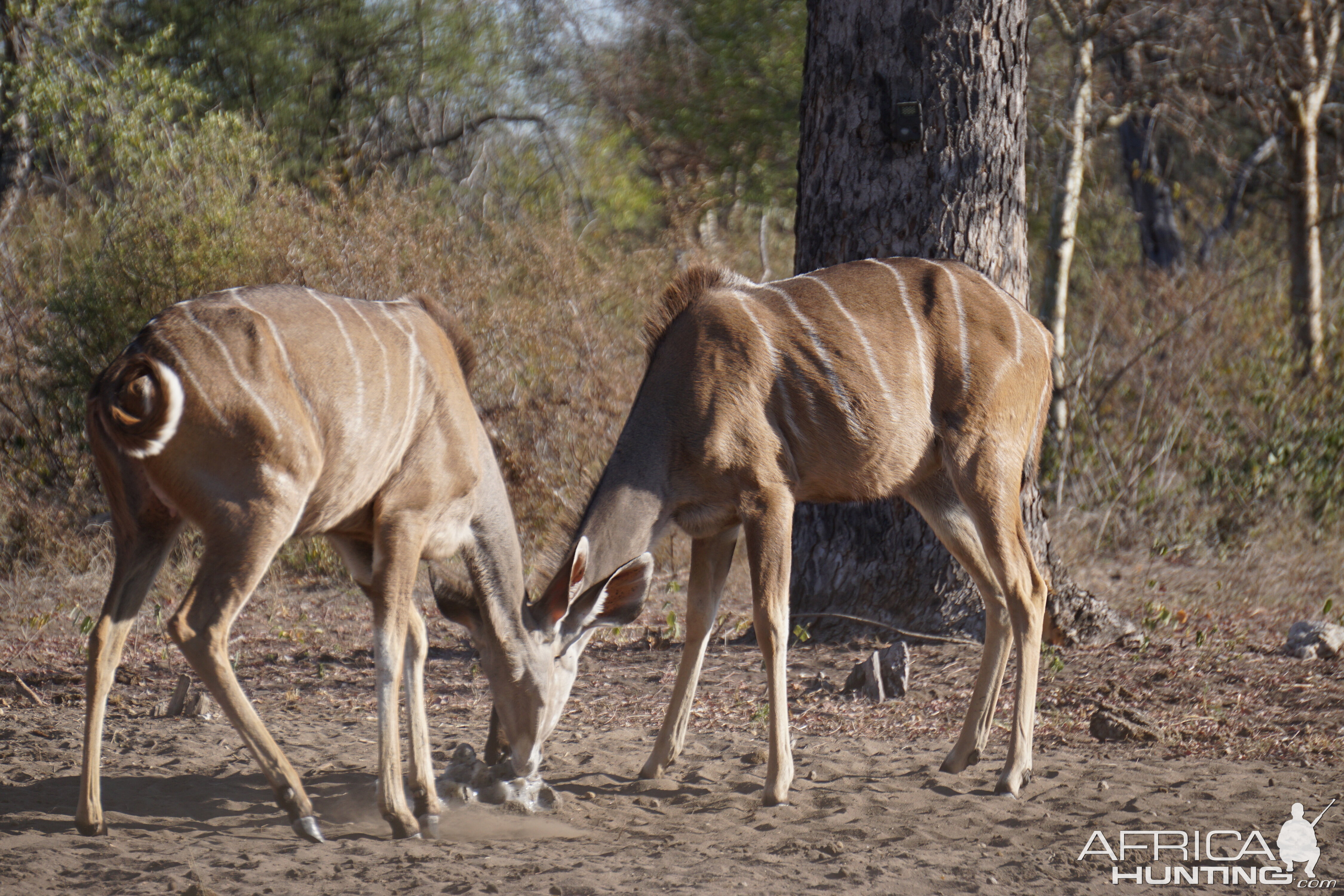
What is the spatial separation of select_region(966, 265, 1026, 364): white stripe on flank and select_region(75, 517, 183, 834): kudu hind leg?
2.94 metres

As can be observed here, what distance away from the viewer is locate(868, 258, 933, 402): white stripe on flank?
4484 mm

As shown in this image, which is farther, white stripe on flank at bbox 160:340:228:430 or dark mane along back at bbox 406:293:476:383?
dark mane along back at bbox 406:293:476:383

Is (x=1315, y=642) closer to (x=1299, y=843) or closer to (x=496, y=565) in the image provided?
(x=1299, y=843)

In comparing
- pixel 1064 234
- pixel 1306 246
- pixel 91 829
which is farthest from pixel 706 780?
pixel 1306 246

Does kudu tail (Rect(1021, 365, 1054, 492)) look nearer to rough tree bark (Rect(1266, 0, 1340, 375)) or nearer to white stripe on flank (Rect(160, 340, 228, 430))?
white stripe on flank (Rect(160, 340, 228, 430))

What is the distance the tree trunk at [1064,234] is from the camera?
8.49m

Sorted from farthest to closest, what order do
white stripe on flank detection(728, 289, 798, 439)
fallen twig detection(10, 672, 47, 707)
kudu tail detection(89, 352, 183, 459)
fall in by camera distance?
fallen twig detection(10, 672, 47, 707), white stripe on flank detection(728, 289, 798, 439), kudu tail detection(89, 352, 183, 459)

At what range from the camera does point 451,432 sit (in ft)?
13.4

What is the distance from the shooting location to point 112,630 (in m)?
3.61

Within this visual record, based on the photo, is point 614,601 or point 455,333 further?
point 455,333

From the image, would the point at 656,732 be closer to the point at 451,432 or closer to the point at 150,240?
the point at 451,432

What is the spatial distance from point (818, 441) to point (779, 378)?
0.85ft

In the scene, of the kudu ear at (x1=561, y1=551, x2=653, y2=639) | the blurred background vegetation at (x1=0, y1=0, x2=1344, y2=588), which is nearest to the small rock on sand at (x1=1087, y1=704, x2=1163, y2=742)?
the kudu ear at (x1=561, y1=551, x2=653, y2=639)

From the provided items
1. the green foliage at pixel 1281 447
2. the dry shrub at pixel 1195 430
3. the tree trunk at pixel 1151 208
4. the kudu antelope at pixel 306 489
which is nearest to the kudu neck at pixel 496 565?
the kudu antelope at pixel 306 489
